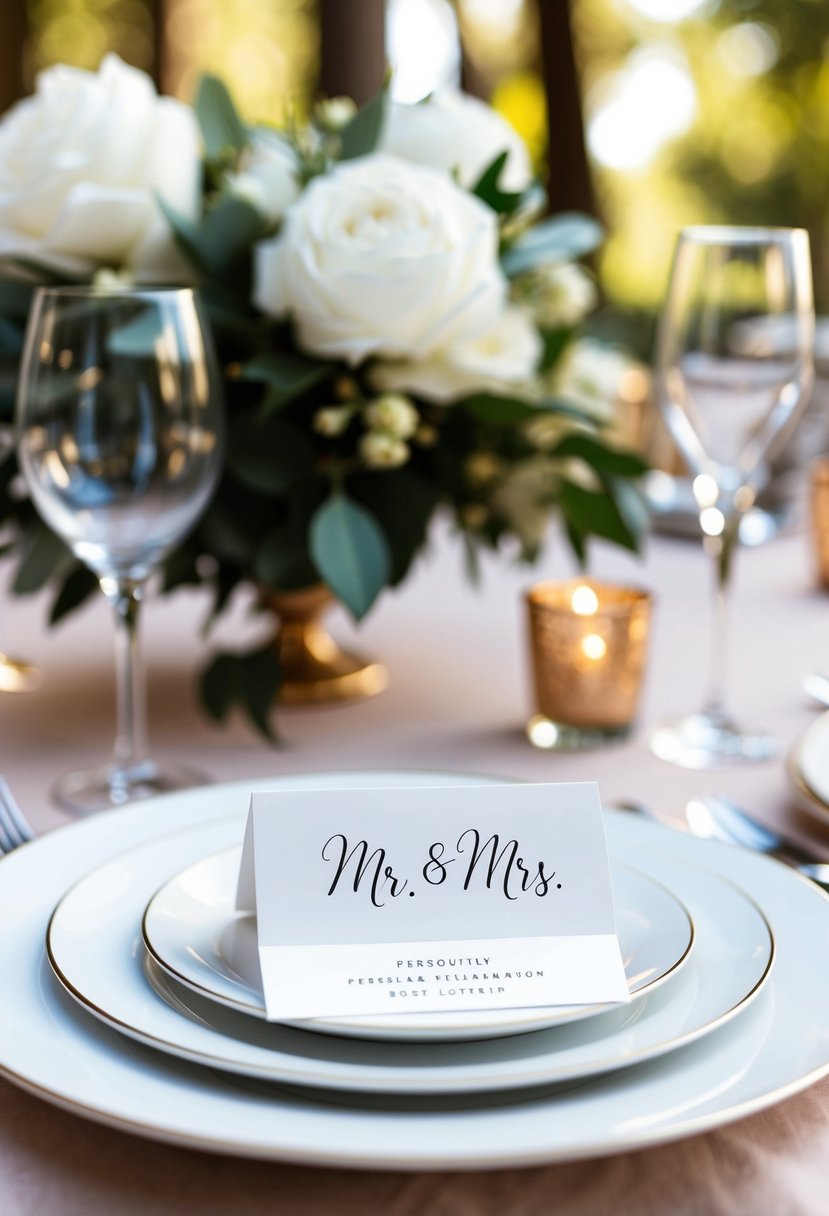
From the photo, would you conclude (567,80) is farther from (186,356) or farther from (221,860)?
(221,860)

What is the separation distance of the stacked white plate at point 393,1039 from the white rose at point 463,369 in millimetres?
431

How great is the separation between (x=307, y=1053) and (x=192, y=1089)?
0.12 feet

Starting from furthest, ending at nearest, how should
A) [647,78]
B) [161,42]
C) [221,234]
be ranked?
[647,78]
[161,42]
[221,234]

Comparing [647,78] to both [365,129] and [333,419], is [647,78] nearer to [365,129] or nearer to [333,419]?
[365,129]

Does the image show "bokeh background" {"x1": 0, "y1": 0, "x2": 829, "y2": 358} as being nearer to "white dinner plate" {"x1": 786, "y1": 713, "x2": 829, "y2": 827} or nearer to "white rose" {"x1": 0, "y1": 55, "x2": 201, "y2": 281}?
"white rose" {"x1": 0, "y1": 55, "x2": 201, "y2": 281}

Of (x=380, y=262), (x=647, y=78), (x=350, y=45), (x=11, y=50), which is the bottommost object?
(x=380, y=262)

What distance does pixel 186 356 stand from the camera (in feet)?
2.38

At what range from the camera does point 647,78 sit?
852 cm

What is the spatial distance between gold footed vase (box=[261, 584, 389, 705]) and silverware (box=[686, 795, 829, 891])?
0.31 m

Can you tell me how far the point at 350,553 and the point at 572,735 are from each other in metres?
0.20

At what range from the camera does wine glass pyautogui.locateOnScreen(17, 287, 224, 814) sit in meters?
0.70

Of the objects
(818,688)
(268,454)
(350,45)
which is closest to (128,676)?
(268,454)

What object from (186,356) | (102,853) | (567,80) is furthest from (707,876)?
(567,80)

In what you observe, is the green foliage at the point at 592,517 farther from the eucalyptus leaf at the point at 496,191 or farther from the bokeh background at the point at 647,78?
the bokeh background at the point at 647,78
